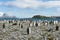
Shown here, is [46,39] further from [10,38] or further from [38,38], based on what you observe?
[10,38]

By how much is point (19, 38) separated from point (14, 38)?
61cm

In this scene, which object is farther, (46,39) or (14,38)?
(14,38)

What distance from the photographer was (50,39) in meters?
21.4

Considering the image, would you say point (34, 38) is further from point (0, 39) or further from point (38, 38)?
point (0, 39)

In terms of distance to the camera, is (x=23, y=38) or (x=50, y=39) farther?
(x=23, y=38)

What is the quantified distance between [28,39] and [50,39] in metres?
2.28

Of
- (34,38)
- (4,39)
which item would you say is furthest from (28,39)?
(4,39)

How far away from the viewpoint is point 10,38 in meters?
23.8

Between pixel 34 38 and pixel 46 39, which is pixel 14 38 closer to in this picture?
pixel 34 38

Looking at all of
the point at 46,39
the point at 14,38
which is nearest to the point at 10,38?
the point at 14,38

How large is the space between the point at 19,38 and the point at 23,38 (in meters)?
0.42

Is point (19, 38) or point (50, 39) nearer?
point (50, 39)

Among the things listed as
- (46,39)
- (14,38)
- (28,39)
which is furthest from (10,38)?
(46,39)

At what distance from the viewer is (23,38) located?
923 inches
